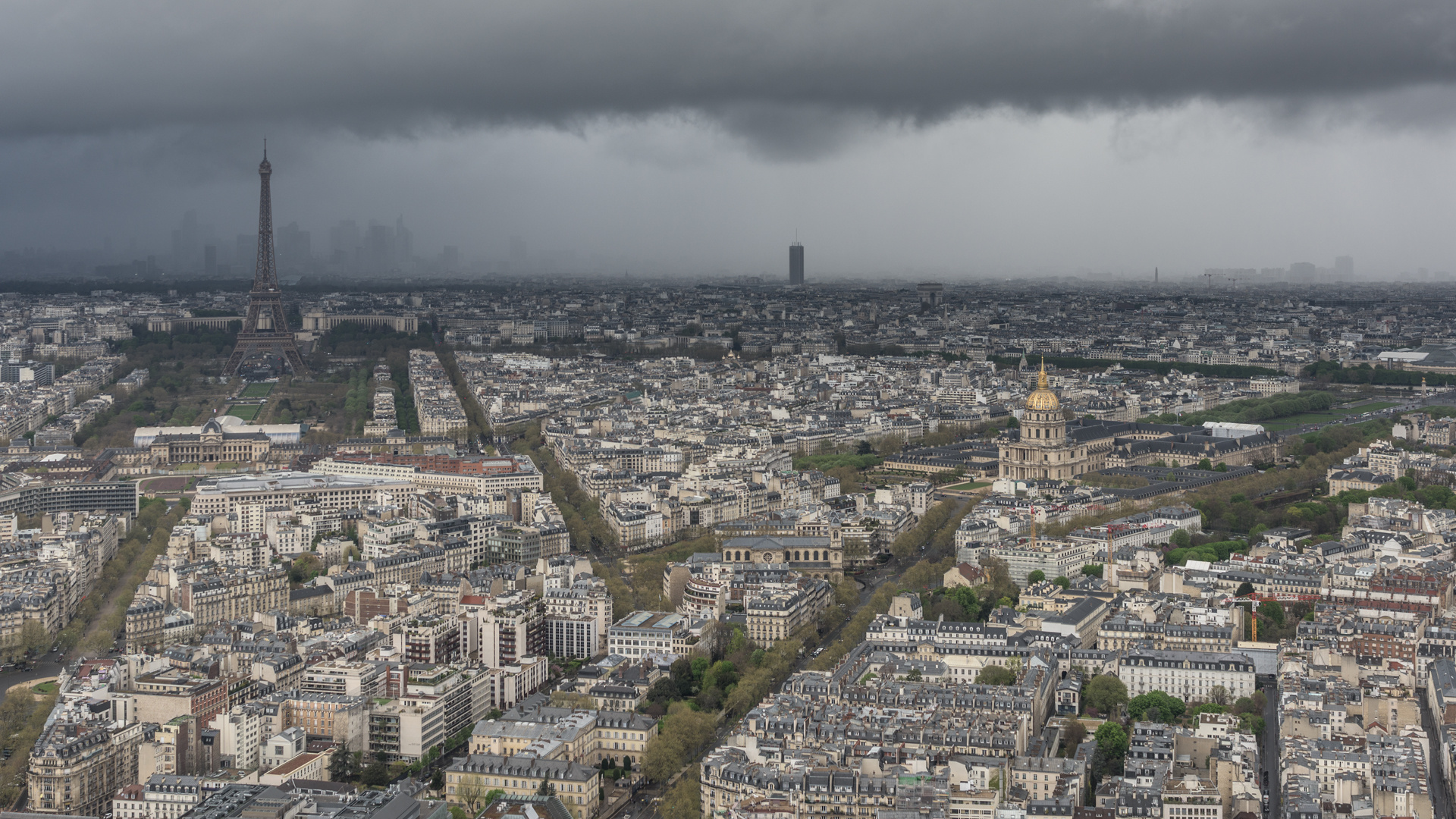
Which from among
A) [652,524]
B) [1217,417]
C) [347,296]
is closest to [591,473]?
[652,524]

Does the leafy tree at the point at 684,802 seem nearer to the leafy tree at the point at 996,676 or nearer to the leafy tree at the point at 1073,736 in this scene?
the leafy tree at the point at 1073,736

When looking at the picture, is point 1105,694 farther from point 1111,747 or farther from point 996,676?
point 1111,747

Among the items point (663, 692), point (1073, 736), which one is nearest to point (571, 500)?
point (663, 692)

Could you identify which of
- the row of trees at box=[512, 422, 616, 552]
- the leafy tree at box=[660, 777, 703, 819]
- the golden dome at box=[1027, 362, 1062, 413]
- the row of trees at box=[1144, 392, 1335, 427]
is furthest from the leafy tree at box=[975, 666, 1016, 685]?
the row of trees at box=[1144, 392, 1335, 427]

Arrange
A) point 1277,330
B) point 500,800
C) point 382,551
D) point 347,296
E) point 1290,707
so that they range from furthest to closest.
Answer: point 347,296, point 1277,330, point 382,551, point 1290,707, point 500,800

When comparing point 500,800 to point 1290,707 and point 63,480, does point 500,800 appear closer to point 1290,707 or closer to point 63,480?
point 1290,707

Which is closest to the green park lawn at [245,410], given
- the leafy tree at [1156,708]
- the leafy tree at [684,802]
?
the leafy tree at [684,802]
